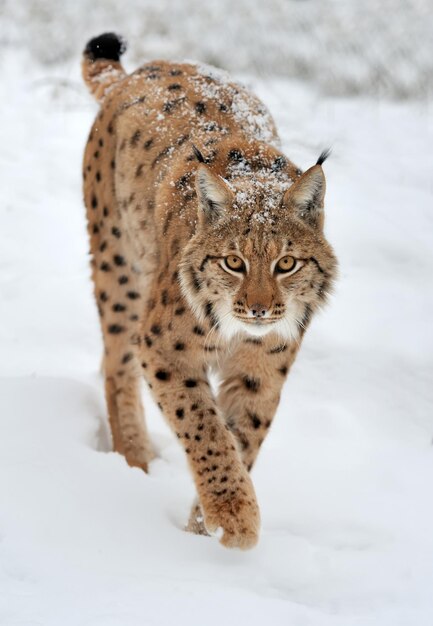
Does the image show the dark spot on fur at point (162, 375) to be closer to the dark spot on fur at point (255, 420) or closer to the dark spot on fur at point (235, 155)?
the dark spot on fur at point (255, 420)

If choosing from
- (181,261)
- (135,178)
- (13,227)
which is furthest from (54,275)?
(181,261)

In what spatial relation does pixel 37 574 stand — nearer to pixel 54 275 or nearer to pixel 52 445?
pixel 52 445

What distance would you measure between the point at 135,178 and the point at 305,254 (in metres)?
1.53

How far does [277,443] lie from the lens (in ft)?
16.5

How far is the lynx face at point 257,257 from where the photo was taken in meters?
3.46

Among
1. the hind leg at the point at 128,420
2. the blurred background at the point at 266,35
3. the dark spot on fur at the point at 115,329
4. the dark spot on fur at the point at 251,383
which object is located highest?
the dark spot on fur at the point at 251,383

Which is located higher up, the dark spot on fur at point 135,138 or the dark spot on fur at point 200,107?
the dark spot on fur at point 200,107

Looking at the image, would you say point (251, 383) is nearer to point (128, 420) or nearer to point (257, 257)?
point (257, 257)

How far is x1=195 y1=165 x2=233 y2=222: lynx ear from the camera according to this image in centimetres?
356

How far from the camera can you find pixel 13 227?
24.5 feet

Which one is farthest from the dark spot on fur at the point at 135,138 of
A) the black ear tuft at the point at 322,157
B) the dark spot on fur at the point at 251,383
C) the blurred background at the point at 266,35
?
the blurred background at the point at 266,35

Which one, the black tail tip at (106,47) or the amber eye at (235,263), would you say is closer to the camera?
the amber eye at (235,263)

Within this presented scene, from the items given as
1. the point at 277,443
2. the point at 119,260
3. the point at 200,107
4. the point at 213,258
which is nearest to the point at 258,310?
the point at 213,258

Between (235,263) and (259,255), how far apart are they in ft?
0.34
